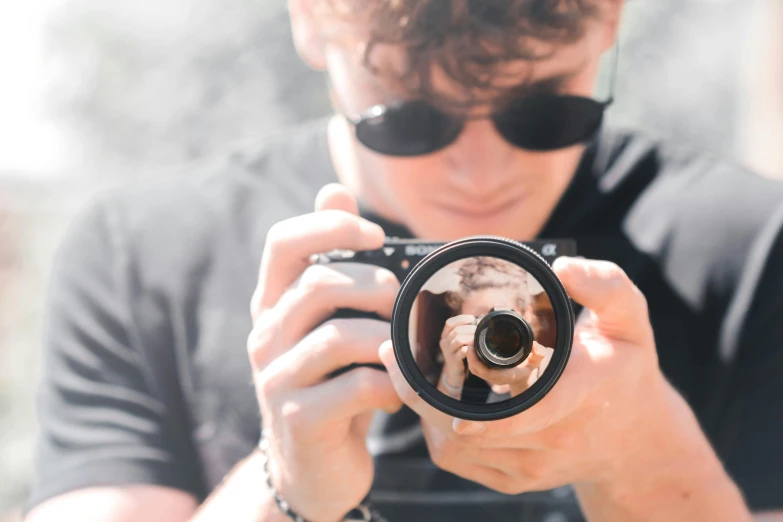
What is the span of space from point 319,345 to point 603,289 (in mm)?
238

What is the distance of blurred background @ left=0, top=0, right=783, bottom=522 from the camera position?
3.83 ft

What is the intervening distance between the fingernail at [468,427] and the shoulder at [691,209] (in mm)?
417

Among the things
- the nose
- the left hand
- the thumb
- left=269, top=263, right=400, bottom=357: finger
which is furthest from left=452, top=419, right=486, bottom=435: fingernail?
the nose

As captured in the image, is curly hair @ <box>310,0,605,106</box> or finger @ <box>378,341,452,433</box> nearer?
finger @ <box>378,341,452,433</box>

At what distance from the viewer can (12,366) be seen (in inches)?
45.7

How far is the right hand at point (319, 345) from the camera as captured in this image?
64 centimetres

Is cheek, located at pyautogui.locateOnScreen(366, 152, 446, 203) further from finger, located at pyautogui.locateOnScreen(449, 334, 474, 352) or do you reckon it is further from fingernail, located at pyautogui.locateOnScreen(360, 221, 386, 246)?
finger, located at pyautogui.locateOnScreen(449, 334, 474, 352)

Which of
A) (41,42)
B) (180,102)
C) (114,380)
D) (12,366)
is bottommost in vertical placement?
(12,366)

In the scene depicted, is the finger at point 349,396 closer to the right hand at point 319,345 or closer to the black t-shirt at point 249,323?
the right hand at point 319,345

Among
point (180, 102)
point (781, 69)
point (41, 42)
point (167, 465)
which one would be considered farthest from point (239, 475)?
point (781, 69)

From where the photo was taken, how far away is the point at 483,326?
55 centimetres

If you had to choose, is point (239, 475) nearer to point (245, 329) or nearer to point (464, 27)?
point (245, 329)

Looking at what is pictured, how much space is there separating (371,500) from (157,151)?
675 mm

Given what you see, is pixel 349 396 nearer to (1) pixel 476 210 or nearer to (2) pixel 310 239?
(2) pixel 310 239
